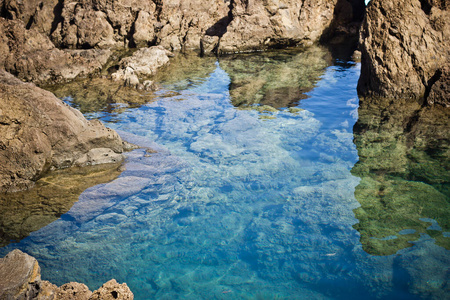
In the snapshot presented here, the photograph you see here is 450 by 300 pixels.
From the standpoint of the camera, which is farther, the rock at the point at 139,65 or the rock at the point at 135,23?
the rock at the point at 135,23

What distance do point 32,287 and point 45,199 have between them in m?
2.45

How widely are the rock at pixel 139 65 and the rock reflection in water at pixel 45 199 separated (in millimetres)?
4878

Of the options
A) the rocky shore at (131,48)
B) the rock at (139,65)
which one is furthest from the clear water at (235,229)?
the rock at (139,65)

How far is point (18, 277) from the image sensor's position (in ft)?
8.23

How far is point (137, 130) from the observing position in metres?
7.10

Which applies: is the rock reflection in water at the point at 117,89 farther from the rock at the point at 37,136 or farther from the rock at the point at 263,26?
the rock at the point at 37,136

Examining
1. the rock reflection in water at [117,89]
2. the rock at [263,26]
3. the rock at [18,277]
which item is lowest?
the rock at [18,277]

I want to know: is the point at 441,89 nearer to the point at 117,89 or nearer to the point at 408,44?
the point at 408,44

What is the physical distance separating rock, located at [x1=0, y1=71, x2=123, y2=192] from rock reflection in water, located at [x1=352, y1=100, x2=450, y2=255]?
4.12m

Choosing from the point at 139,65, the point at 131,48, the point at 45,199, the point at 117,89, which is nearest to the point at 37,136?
the point at 45,199

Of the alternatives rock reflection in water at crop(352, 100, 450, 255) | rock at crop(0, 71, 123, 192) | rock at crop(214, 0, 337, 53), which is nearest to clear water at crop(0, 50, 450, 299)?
rock reflection in water at crop(352, 100, 450, 255)

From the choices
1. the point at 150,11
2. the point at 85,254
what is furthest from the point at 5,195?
the point at 150,11

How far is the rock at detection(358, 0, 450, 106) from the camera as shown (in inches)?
300

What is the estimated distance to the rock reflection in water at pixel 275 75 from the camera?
864 centimetres
